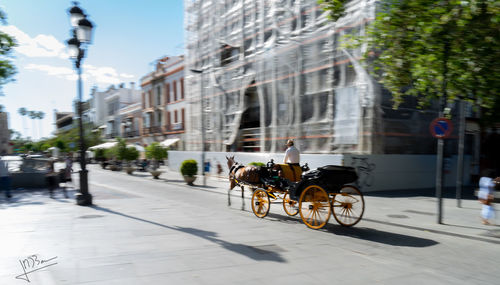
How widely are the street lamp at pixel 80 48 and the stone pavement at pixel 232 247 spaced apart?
0.87 meters

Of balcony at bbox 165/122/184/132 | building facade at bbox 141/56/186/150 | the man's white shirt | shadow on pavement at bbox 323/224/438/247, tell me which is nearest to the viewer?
shadow on pavement at bbox 323/224/438/247

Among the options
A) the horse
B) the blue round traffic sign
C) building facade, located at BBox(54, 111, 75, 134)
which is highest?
building facade, located at BBox(54, 111, 75, 134)

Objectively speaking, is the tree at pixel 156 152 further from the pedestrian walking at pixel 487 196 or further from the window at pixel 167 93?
the pedestrian walking at pixel 487 196

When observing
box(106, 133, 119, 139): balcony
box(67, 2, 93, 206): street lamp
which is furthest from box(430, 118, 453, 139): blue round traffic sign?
box(106, 133, 119, 139): balcony

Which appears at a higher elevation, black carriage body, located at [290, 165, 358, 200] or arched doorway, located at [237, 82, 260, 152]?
arched doorway, located at [237, 82, 260, 152]

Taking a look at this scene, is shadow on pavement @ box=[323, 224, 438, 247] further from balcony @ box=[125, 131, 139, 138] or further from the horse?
balcony @ box=[125, 131, 139, 138]

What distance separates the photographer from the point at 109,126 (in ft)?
191

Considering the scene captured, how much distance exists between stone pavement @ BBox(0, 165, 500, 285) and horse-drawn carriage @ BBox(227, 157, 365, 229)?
0.36 metres

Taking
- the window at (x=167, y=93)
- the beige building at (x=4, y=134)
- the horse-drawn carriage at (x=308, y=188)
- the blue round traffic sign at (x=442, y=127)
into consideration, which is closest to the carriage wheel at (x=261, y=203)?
the horse-drawn carriage at (x=308, y=188)

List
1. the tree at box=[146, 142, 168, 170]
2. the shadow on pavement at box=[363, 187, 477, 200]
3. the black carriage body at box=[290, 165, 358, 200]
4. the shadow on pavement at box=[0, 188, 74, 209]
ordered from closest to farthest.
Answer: the black carriage body at box=[290, 165, 358, 200]
the shadow on pavement at box=[0, 188, 74, 209]
the shadow on pavement at box=[363, 187, 477, 200]
the tree at box=[146, 142, 168, 170]

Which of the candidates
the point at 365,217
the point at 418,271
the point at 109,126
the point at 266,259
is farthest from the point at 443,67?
the point at 109,126

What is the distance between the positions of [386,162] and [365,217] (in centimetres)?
565

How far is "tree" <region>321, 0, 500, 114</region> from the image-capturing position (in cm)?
759

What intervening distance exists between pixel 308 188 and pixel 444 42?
469 centimetres
